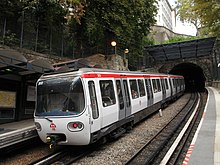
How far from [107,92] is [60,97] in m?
1.82

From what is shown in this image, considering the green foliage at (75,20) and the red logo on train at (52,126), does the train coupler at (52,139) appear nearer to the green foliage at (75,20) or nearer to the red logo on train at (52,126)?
the red logo on train at (52,126)

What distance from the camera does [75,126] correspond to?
6.35 meters

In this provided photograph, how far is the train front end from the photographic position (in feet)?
20.9

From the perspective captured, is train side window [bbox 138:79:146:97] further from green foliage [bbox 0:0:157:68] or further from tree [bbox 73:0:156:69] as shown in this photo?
tree [bbox 73:0:156:69]

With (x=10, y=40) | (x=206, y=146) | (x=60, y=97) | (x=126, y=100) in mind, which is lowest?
(x=206, y=146)

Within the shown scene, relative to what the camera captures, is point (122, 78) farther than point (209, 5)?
No

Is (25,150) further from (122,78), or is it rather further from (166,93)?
(166,93)

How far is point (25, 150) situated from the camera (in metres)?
7.85

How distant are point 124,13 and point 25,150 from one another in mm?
14835

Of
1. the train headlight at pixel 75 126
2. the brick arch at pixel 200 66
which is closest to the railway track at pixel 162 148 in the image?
the train headlight at pixel 75 126

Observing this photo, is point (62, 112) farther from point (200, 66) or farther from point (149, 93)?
point (200, 66)

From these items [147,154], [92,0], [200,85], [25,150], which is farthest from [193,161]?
[200,85]

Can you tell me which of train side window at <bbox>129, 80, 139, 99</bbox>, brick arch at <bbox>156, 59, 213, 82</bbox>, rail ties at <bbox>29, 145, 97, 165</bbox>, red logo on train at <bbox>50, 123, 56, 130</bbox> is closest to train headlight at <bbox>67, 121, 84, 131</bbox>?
red logo on train at <bbox>50, 123, 56, 130</bbox>

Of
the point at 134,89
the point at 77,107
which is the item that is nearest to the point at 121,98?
the point at 134,89
